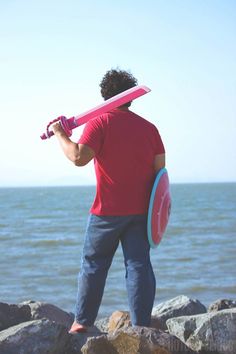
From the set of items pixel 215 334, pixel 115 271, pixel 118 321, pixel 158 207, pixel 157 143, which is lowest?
pixel 115 271

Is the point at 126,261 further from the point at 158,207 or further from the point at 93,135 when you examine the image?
the point at 93,135

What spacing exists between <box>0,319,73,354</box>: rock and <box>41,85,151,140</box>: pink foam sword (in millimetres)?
1217

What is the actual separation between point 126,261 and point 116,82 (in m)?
1.13

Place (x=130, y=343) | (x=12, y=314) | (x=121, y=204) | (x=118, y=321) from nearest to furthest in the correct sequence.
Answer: (x=130, y=343) < (x=121, y=204) < (x=12, y=314) < (x=118, y=321)

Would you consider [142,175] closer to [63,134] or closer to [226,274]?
[63,134]

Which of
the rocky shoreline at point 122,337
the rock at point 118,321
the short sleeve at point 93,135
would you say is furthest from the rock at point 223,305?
the short sleeve at point 93,135

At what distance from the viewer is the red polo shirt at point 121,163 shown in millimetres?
4484

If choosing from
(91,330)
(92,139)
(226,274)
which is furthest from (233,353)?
Result: (226,274)

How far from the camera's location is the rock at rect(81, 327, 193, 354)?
12.8 ft

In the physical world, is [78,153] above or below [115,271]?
above

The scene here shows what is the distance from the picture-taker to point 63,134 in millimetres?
4574

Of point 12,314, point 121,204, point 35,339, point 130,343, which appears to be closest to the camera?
point 130,343

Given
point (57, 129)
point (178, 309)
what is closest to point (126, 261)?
point (57, 129)

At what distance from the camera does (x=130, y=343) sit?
392 centimetres
